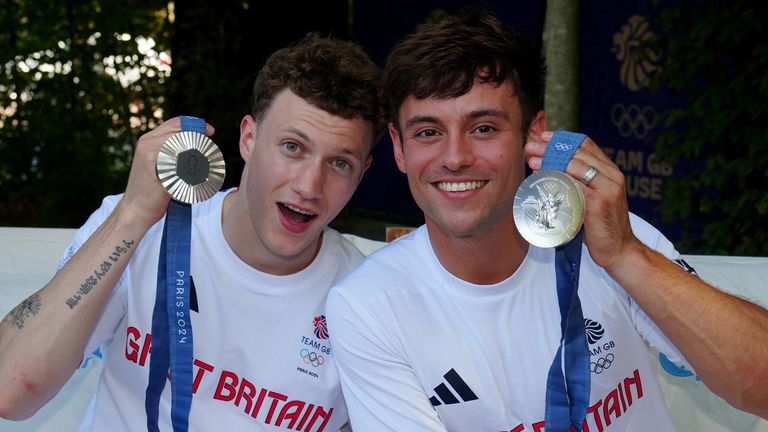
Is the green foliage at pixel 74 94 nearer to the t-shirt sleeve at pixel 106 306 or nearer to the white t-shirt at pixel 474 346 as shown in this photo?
the t-shirt sleeve at pixel 106 306

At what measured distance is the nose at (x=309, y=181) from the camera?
2844 mm

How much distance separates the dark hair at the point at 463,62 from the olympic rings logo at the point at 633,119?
169 inches

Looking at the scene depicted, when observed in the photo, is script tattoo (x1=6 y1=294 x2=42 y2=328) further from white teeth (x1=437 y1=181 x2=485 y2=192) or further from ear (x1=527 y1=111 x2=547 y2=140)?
ear (x1=527 y1=111 x2=547 y2=140)

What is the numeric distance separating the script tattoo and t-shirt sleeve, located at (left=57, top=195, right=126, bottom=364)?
0.18 m

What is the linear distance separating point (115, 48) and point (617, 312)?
6.46 m

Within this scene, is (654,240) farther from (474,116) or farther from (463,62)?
(463,62)

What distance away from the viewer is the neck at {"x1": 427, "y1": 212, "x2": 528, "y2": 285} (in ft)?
8.95

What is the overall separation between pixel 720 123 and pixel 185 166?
377 centimetres

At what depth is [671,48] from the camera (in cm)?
562

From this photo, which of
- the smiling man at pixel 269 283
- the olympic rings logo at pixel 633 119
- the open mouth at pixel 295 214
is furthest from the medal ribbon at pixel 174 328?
the olympic rings logo at pixel 633 119

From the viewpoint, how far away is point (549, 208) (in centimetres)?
232

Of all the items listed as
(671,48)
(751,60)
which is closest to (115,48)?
(671,48)

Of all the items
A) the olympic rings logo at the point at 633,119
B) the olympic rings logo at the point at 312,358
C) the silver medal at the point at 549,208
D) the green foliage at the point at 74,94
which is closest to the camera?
the silver medal at the point at 549,208

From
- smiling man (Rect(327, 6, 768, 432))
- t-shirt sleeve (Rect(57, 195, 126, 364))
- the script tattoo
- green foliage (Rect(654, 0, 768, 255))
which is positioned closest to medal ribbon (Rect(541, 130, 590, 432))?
smiling man (Rect(327, 6, 768, 432))
